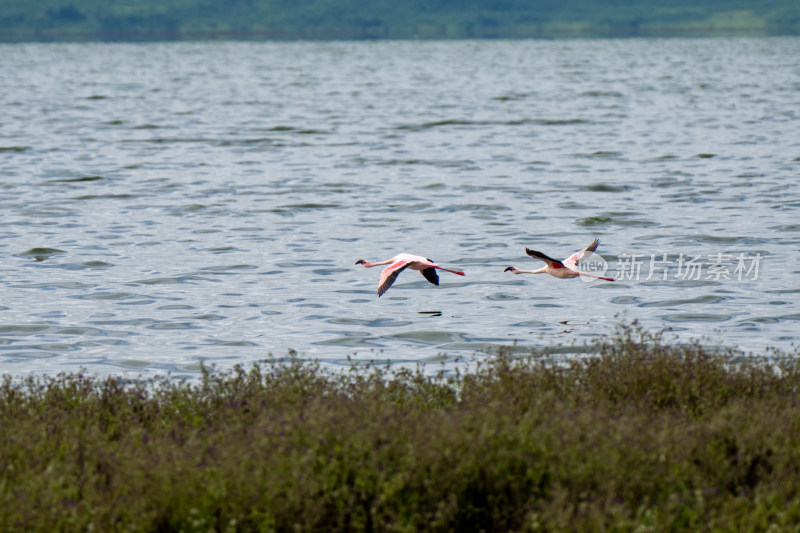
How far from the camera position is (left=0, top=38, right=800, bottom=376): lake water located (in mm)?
14398

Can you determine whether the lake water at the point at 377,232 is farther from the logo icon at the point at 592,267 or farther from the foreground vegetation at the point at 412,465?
the foreground vegetation at the point at 412,465

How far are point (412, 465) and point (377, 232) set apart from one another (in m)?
14.1

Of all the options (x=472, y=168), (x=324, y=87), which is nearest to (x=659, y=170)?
(x=472, y=168)

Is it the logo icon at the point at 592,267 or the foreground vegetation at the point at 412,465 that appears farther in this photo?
the logo icon at the point at 592,267

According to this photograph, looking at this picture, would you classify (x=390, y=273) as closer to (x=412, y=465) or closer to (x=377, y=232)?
(x=412, y=465)

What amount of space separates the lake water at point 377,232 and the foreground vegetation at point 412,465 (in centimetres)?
307

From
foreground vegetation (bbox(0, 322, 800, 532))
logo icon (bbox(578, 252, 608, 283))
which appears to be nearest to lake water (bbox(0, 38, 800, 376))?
logo icon (bbox(578, 252, 608, 283))

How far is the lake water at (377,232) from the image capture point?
14.4 meters

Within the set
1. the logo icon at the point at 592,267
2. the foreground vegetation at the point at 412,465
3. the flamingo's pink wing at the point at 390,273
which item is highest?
the flamingo's pink wing at the point at 390,273

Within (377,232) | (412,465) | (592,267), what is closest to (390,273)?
(592,267)

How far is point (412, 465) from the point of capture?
8031 millimetres

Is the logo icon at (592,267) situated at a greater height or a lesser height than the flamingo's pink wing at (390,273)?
lesser

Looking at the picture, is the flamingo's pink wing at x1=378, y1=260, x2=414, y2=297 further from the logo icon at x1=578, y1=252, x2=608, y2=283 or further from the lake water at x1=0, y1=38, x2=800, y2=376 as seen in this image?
the logo icon at x1=578, y1=252, x2=608, y2=283

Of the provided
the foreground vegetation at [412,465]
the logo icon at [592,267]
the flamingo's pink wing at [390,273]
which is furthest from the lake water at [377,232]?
the foreground vegetation at [412,465]
